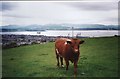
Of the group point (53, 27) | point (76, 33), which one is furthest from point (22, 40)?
point (76, 33)

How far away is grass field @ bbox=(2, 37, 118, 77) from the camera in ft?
13.5

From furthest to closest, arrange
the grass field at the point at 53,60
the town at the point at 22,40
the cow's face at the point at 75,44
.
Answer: the town at the point at 22,40
the grass field at the point at 53,60
the cow's face at the point at 75,44

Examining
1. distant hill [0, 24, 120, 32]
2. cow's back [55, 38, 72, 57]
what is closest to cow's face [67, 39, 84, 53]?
cow's back [55, 38, 72, 57]

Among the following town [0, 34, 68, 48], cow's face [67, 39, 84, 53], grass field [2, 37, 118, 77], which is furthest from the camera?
town [0, 34, 68, 48]

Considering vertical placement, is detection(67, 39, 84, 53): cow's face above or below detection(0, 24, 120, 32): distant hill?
below

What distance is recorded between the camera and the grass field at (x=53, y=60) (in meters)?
4.10

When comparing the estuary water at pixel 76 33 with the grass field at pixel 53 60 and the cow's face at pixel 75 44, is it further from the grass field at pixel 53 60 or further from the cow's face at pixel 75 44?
the cow's face at pixel 75 44

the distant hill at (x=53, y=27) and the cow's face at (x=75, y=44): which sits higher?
the distant hill at (x=53, y=27)

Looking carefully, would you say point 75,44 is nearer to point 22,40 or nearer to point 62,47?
point 62,47

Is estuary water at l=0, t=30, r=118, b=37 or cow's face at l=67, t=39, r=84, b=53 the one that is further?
estuary water at l=0, t=30, r=118, b=37

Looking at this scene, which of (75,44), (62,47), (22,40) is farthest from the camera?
(22,40)

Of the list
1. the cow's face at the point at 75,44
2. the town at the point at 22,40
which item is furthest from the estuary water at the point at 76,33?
the cow's face at the point at 75,44

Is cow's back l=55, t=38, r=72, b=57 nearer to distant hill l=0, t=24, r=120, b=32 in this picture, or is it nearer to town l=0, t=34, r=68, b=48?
town l=0, t=34, r=68, b=48

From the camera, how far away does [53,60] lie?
166 inches
